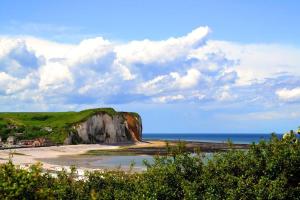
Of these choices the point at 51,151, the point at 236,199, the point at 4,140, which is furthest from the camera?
the point at 4,140

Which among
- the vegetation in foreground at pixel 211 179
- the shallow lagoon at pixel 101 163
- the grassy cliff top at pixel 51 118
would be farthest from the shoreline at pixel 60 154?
the vegetation in foreground at pixel 211 179

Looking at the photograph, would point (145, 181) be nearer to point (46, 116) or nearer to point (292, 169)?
point (292, 169)

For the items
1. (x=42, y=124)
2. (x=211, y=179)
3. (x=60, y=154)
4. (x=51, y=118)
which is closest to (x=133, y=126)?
(x=51, y=118)

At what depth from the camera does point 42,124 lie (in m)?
129

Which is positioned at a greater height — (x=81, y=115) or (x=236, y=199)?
(x=81, y=115)

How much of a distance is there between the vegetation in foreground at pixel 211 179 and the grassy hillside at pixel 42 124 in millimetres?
98645

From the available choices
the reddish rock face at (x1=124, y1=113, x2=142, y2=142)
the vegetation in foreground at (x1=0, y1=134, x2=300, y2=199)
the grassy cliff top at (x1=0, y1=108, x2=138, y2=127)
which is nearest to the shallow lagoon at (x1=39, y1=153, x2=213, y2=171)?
the vegetation in foreground at (x1=0, y1=134, x2=300, y2=199)

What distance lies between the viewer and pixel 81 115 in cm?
13525

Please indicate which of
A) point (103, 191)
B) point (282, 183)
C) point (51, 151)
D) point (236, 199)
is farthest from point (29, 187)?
point (51, 151)

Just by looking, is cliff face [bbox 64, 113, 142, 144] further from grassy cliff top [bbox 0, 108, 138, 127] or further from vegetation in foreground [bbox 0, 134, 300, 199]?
vegetation in foreground [bbox 0, 134, 300, 199]

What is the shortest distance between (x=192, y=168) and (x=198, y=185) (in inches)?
52.9

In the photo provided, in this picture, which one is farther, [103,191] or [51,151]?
[51,151]

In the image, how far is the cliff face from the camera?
127 meters

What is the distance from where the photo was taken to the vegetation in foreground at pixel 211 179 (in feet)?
62.6
